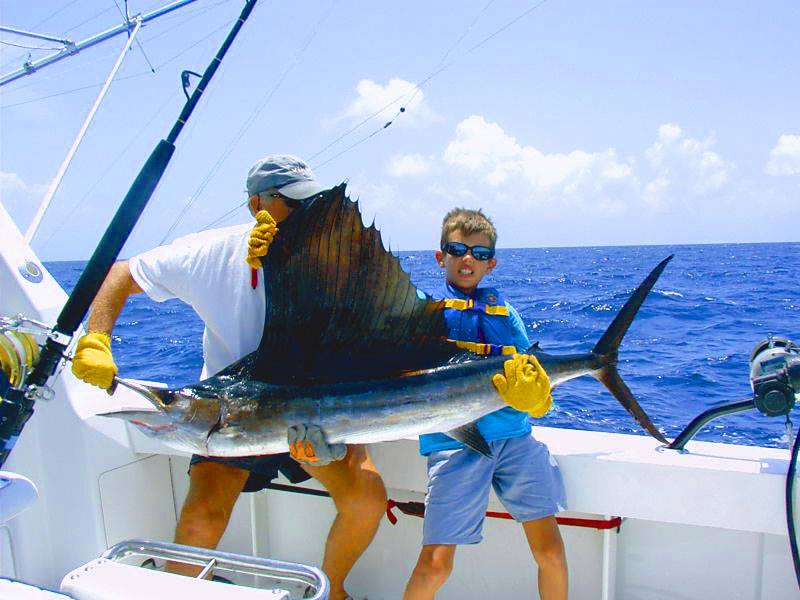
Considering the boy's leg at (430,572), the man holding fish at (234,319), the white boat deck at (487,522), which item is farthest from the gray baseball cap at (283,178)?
the boy's leg at (430,572)

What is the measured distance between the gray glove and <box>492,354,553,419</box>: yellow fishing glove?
455 mm

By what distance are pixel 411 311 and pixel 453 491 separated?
54 cm

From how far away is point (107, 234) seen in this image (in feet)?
5.72

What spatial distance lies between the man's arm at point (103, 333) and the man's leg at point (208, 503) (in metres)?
0.47

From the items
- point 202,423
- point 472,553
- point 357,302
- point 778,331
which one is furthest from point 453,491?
point 778,331

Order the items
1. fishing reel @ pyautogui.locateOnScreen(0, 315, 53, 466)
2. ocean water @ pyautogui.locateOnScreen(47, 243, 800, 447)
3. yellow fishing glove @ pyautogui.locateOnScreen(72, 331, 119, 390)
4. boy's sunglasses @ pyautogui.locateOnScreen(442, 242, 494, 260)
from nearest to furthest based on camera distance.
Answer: fishing reel @ pyautogui.locateOnScreen(0, 315, 53, 466)
yellow fishing glove @ pyautogui.locateOnScreen(72, 331, 119, 390)
boy's sunglasses @ pyautogui.locateOnScreen(442, 242, 494, 260)
ocean water @ pyautogui.locateOnScreen(47, 243, 800, 447)

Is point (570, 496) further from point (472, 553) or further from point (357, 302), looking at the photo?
point (357, 302)

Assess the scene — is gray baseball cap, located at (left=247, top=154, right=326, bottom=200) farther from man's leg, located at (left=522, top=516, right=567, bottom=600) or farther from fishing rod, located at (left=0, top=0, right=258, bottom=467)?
man's leg, located at (left=522, top=516, right=567, bottom=600)

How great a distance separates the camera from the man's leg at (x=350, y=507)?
2.02 m

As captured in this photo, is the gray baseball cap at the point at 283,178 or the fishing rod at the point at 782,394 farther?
the gray baseball cap at the point at 283,178

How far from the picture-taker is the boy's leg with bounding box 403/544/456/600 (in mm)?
1801

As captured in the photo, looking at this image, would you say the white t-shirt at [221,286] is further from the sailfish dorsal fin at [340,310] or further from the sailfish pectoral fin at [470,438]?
the sailfish pectoral fin at [470,438]

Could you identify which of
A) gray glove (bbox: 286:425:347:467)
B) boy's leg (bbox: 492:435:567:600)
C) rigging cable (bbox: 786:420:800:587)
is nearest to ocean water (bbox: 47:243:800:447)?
rigging cable (bbox: 786:420:800:587)

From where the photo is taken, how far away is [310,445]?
170 centimetres
